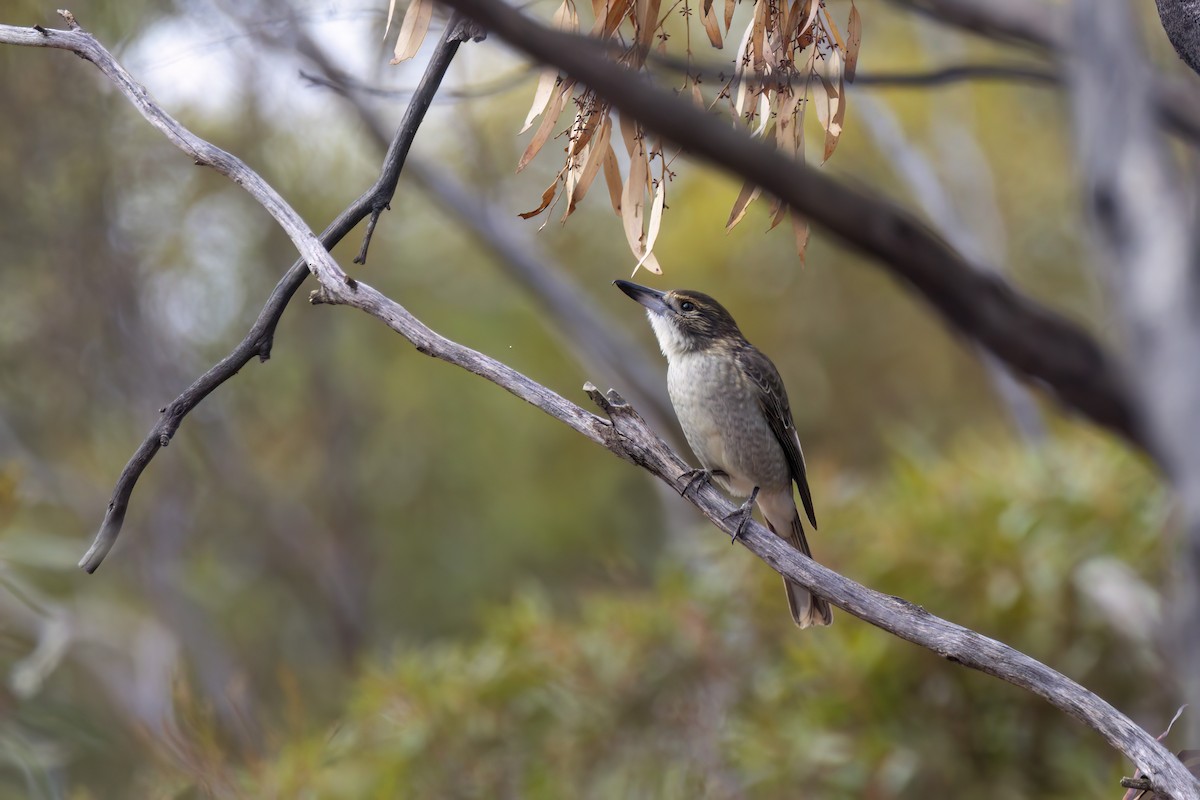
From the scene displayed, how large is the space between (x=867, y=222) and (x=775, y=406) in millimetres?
2684

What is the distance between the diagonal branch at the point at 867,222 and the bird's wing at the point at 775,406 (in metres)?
2.53

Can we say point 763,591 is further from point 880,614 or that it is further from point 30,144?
point 30,144

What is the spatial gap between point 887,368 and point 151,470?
641 centimetres

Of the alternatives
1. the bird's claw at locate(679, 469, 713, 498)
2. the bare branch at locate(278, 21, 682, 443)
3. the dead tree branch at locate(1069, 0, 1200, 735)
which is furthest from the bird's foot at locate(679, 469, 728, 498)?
the bare branch at locate(278, 21, 682, 443)

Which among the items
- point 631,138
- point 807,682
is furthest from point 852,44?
point 807,682

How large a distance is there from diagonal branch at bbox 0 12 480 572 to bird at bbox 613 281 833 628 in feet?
4.87

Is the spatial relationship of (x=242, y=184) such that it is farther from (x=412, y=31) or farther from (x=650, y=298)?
(x=650, y=298)

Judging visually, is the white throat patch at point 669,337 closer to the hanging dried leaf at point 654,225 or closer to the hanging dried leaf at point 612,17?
the hanging dried leaf at point 654,225

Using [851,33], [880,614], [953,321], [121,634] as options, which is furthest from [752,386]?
[121,634]

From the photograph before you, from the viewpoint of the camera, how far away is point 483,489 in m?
10.7

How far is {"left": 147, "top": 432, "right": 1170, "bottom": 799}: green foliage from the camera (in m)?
4.61

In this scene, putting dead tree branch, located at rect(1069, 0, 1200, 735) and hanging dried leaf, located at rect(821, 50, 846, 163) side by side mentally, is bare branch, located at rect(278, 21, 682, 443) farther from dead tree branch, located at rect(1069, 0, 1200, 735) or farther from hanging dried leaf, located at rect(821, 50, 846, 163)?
dead tree branch, located at rect(1069, 0, 1200, 735)

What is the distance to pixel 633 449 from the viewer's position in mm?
2268

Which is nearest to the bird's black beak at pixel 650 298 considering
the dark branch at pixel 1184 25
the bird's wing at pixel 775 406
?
the bird's wing at pixel 775 406
